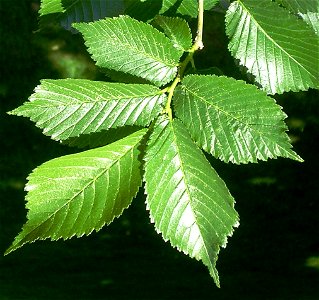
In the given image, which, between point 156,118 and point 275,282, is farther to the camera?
point 275,282

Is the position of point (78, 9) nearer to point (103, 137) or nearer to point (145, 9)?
point (145, 9)

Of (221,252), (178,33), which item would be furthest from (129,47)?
(221,252)

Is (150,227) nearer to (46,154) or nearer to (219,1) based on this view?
(46,154)

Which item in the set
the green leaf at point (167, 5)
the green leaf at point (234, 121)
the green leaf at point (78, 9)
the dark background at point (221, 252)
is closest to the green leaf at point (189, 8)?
the green leaf at point (167, 5)

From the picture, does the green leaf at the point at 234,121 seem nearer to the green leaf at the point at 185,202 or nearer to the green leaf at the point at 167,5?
the green leaf at the point at 185,202

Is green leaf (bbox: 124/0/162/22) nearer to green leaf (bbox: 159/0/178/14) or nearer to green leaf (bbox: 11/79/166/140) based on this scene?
green leaf (bbox: 159/0/178/14)

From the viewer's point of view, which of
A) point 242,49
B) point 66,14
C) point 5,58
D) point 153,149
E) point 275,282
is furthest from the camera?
point 5,58

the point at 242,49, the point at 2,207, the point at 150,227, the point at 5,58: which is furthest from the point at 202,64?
the point at 242,49
